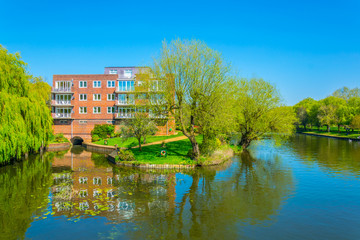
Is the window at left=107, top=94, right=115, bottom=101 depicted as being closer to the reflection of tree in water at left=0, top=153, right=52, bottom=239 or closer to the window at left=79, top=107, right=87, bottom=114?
the window at left=79, top=107, right=87, bottom=114

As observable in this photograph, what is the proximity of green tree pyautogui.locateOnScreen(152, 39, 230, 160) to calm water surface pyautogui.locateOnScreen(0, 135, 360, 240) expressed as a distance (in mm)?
6529

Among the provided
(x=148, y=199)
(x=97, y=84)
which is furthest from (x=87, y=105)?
(x=148, y=199)

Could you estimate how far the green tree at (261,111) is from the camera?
141ft

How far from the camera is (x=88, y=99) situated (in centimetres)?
6244

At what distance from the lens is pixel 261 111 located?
143 feet

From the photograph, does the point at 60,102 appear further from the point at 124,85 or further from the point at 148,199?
the point at 148,199

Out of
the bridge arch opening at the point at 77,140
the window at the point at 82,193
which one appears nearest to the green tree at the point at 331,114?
the bridge arch opening at the point at 77,140

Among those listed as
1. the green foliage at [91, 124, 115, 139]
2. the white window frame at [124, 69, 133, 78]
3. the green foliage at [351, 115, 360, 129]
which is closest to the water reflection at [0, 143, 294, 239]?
the green foliage at [91, 124, 115, 139]

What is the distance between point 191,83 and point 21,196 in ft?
63.5

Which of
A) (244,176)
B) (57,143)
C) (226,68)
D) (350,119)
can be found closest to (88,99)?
(57,143)

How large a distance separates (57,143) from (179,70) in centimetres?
3400

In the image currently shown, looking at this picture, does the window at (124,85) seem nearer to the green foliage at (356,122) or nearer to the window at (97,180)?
the window at (97,180)

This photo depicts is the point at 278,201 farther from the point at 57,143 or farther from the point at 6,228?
the point at 57,143

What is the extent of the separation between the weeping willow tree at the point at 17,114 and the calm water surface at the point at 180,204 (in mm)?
2972
